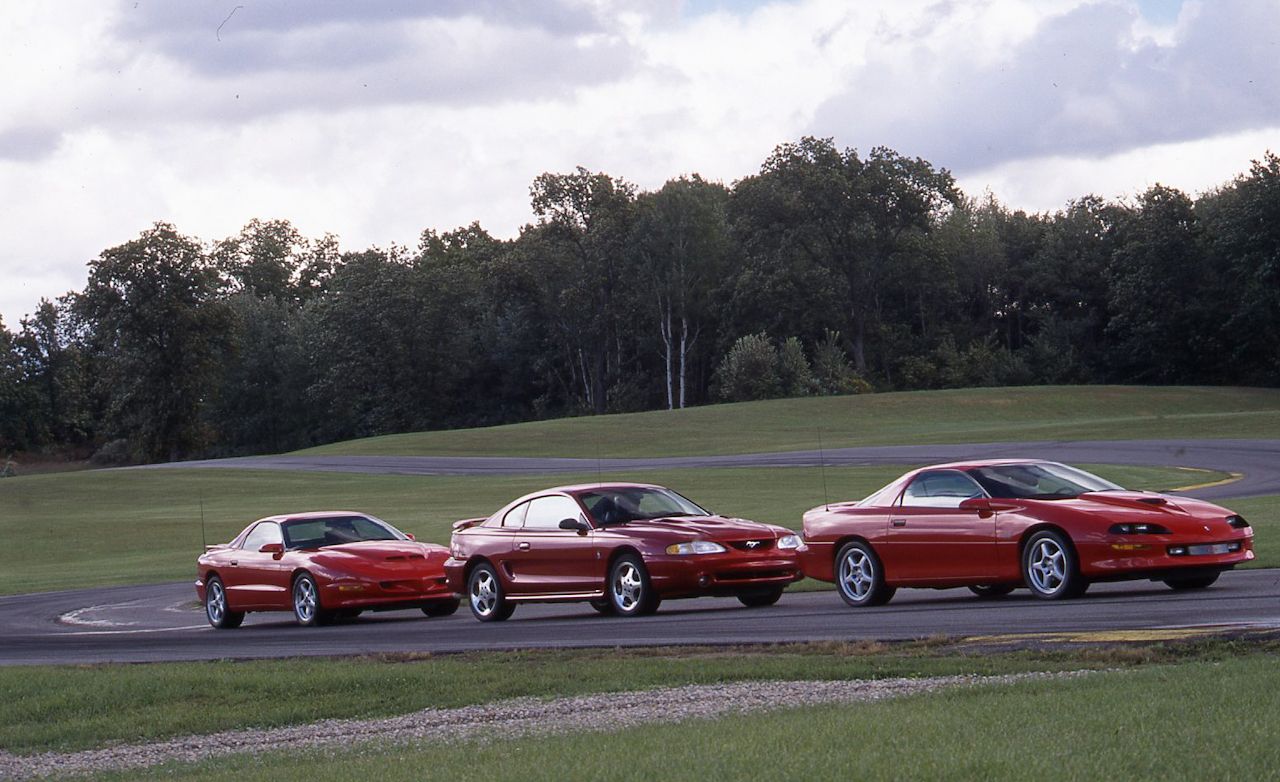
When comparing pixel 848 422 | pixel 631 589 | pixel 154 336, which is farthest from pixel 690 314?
pixel 631 589

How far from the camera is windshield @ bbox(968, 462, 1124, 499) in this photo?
49.0 ft

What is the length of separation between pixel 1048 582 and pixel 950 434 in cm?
4254

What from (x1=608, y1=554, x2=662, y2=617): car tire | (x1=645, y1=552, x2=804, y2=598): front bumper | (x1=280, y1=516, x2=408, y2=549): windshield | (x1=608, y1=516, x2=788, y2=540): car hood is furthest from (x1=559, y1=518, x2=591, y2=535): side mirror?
(x1=280, y1=516, x2=408, y2=549): windshield

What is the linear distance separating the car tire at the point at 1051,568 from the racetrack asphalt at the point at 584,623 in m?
0.17

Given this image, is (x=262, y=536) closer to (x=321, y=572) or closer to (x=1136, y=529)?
(x=321, y=572)

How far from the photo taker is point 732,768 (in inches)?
272

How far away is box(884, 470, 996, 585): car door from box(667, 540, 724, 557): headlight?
6.08ft

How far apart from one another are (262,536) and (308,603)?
5.22 feet

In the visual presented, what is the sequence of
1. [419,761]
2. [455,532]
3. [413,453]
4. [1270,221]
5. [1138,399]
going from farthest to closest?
[1270,221], [1138,399], [413,453], [455,532], [419,761]

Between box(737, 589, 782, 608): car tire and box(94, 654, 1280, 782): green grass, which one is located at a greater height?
box(94, 654, 1280, 782): green grass

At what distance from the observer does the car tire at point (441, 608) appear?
1924cm

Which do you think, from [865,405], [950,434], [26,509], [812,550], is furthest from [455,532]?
[865,405]

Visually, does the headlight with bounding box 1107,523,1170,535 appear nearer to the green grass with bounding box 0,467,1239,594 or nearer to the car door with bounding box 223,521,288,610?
the car door with bounding box 223,521,288,610

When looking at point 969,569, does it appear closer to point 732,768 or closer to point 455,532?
point 455,532
